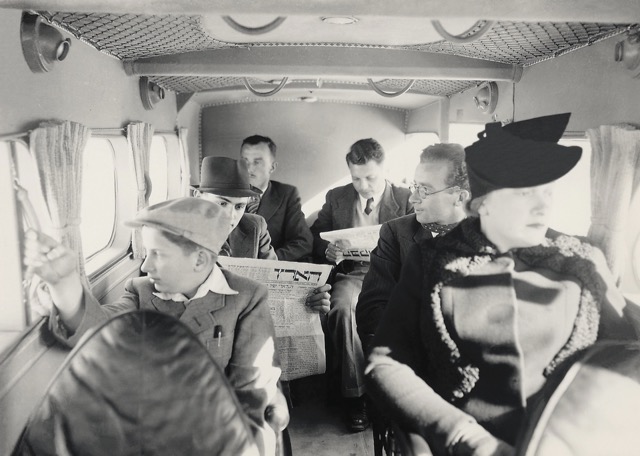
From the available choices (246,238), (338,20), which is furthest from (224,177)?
(338,20)

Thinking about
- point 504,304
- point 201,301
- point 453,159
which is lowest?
point 201,301

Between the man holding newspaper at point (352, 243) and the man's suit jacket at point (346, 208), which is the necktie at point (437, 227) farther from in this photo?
the man's suit jacket at point (346, 208)

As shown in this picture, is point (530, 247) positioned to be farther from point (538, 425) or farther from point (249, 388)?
point (249, 388)

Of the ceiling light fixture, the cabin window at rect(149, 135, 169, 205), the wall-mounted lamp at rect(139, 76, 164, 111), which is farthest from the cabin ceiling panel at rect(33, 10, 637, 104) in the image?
the cabin window at rect(149, 135, 169, 205)

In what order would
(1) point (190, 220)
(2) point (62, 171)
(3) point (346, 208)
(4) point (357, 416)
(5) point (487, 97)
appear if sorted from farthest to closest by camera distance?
(3) point (346, 208), (5) point (487, 97), (4) point (357, 416), (2) point (62, 171), (1) point (190, 220)

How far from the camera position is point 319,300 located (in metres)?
3.15

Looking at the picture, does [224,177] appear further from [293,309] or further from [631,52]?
[631,52]

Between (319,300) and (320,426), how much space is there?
1.20 meters

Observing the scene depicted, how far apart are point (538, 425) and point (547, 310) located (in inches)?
12.8

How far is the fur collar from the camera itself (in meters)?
1.55

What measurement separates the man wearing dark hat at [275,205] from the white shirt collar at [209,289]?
2.80m

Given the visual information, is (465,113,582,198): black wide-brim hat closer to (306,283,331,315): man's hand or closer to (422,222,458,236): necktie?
(422,222,458,236): necktie

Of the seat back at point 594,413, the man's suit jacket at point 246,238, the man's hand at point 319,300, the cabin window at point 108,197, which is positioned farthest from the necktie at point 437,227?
the cabin window at point 108,197

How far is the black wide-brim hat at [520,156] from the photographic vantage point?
1500 mm
